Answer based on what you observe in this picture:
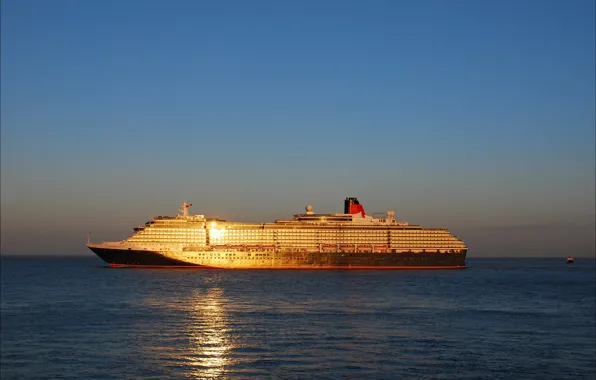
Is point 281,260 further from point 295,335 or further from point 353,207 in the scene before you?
point 295,335

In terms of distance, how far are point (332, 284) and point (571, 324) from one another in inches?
1223

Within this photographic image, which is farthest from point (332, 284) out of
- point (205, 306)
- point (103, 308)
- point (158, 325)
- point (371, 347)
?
point (371, 347)

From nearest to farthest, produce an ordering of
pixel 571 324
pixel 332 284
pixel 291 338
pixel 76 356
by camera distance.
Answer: pixel 76 356 < pixel 291 338 < pixel 571 324 < pixel 332 284

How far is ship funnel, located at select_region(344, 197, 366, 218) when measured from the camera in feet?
367

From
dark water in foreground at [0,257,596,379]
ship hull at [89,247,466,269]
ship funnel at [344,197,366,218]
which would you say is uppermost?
ship funnel at [344,197,366,218]

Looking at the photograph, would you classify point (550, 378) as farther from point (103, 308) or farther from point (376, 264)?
point (376, 264)

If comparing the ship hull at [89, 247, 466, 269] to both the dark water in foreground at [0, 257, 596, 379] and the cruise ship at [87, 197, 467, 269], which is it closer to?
the cruise ship at [87, 197, 467, 269]

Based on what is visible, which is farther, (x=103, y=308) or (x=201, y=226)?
(x=201, y=226)

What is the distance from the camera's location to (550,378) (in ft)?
80.7

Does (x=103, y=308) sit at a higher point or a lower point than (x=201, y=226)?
lower

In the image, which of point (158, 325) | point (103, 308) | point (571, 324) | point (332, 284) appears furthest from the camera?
point (332, 284)

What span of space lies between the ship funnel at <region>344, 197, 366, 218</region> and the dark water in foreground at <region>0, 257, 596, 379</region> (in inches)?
2189

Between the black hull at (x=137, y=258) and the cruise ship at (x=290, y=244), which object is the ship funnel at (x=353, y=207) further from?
the black hull at (x=137, y=258)

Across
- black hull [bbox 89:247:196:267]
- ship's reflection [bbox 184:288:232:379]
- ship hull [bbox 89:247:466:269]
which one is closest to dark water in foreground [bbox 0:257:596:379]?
ship's reflection [bbox 184:288:232:379]
